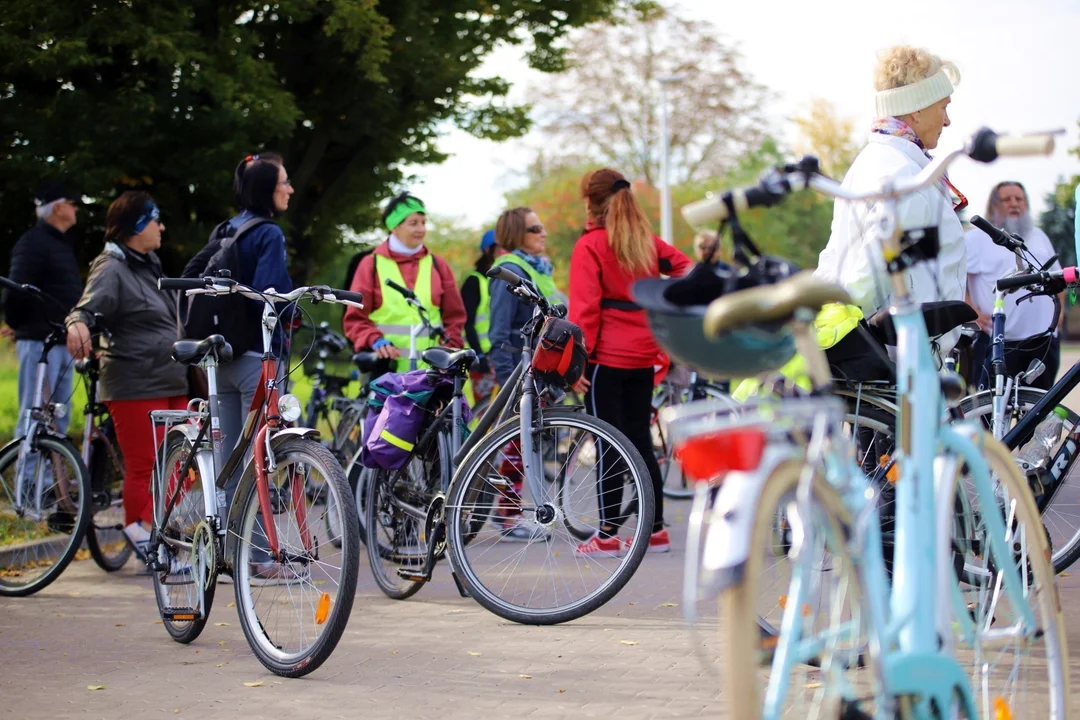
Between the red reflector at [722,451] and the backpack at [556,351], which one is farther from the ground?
the backpack at [556,351]

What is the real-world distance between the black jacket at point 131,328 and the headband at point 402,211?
4.98ft

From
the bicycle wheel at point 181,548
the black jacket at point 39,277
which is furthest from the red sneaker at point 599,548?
the black jacket at point 39,277

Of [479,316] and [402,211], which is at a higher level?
[402,211]

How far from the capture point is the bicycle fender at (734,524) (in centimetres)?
256

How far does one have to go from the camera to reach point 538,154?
4484 centimetres

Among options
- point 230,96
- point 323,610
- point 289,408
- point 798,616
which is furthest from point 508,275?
point 230,96

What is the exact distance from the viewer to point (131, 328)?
7.95 meters

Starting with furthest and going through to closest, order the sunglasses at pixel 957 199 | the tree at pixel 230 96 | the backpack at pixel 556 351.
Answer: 1. the tree at pixel 230 96
2. the backpack at pixel 556 351
3. the sunglasses at pixel 957 199

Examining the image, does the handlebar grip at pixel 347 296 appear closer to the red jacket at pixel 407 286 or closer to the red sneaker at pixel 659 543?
the red jacket at pixel 407 286

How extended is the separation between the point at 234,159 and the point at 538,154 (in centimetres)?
3294

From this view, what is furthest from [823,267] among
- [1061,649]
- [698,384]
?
[698,384]

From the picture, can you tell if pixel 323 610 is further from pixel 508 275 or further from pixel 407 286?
pixel 407 286

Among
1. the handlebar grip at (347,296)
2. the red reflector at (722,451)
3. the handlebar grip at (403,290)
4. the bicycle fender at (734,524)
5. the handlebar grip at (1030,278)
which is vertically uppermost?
the handlebar grip at (403,290)

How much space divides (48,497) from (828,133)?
2035 inches
